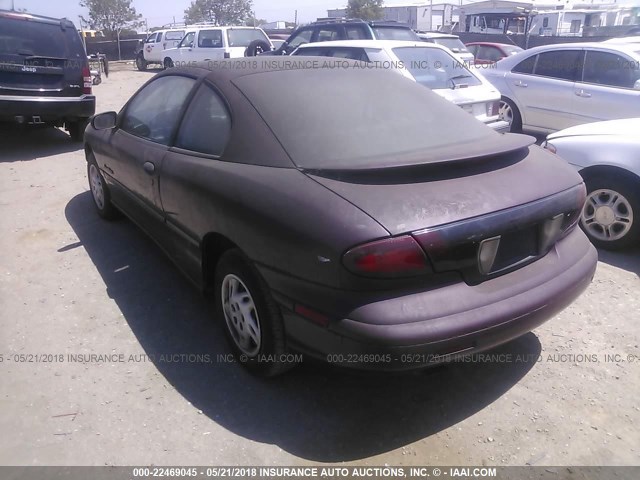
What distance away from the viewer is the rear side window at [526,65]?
817 centimetres

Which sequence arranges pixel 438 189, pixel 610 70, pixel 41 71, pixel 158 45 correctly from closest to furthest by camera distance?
pixel 438 189, pixel 610 70, pixel 41 71, pixel 158 45

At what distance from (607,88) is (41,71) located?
794cm

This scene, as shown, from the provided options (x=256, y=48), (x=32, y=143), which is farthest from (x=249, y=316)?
(x=256, y=48)

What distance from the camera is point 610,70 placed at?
724cm

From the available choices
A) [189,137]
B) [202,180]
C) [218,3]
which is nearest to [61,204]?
[189,137]

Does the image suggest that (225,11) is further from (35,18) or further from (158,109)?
(158,109)

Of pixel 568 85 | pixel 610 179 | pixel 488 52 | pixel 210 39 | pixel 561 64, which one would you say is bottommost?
pixel 610 179

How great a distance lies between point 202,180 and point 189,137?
1.59 ft

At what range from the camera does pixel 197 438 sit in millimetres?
2574

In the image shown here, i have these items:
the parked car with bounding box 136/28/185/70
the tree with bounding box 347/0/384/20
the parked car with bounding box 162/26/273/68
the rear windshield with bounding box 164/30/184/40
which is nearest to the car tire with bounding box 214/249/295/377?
the parked car with bounding box 162/26/273/68

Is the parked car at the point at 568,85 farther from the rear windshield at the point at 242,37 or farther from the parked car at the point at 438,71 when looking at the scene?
the rear windshield at the point at 242,37

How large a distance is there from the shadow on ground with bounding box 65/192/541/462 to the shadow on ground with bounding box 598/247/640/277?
4.79 ft

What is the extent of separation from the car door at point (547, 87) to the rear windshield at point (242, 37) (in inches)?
412

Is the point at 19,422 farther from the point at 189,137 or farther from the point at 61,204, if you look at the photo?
the point at 61,204
